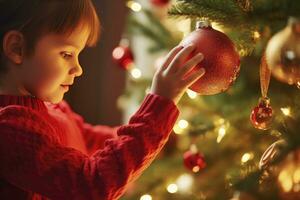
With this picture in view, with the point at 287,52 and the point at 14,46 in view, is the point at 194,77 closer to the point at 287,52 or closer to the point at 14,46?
the point at 287,52

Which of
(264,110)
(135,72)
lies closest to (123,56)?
(135,72)

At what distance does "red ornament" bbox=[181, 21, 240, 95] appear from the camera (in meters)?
0.70

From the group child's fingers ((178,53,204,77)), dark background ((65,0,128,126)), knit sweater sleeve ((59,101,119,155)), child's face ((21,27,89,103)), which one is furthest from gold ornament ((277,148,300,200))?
dark background ((65,0,128,126))

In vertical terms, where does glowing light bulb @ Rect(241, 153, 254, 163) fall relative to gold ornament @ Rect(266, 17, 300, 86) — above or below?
below

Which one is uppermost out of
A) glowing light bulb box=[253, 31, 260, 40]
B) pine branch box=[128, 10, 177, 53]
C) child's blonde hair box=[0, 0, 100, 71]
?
child's blonde hair box=[0, 0, 100, 71]

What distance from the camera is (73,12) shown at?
843 mm

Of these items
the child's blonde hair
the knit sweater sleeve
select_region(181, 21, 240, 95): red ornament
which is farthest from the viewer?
the knit sweater sleeve

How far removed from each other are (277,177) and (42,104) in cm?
49

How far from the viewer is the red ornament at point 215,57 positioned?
697 mm

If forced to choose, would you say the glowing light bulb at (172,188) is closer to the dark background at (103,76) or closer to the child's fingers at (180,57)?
the child's fingers at (180,57)

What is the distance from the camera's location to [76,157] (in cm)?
79

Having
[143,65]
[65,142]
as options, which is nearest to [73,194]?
[65,142]

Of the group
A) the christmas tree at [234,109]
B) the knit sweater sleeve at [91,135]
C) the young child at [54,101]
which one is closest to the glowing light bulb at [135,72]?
the christmas tree at [234,109]

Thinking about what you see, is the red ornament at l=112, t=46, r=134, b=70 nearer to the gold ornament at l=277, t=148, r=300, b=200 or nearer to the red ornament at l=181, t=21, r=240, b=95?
the red ornament at l=181, t=21, r=240, b=95
